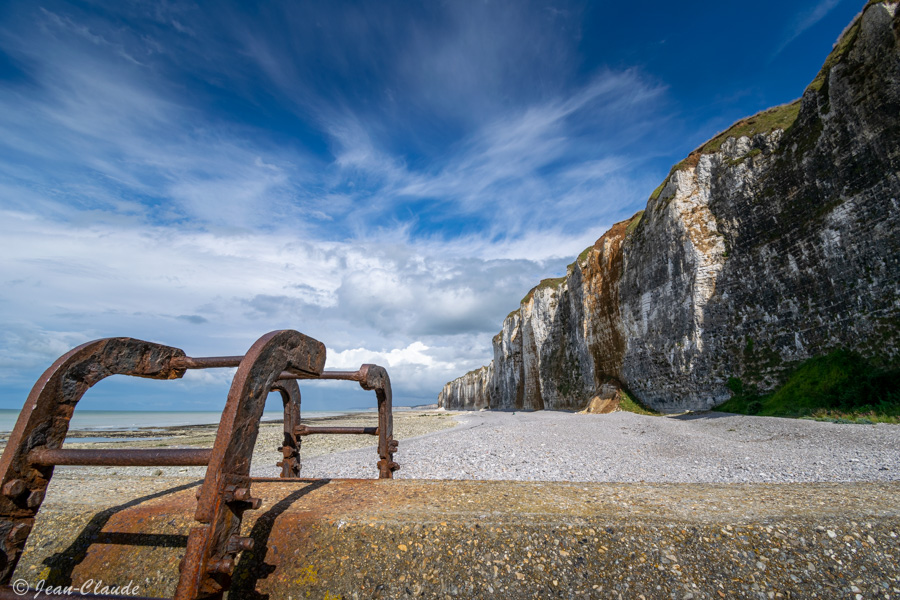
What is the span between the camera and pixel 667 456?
377 inches

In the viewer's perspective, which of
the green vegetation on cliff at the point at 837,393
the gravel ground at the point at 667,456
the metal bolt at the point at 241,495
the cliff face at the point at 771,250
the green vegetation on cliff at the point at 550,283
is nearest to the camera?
the metal bolt at the point at 241,495

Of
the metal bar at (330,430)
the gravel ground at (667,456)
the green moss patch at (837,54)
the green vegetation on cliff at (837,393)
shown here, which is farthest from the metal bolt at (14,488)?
the green moss patch at (837,54)

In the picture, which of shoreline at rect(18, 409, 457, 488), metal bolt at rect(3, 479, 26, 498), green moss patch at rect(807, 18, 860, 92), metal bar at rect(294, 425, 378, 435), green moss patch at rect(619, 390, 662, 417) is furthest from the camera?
green moss patch at rect(619, 390, 662, 417)

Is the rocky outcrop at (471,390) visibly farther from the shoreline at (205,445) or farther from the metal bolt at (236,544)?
the metal bolt at (236,544)

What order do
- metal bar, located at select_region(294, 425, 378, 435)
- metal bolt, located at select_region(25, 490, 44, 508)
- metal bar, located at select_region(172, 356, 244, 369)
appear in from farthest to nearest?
metal bar, located at select_region(294, 425, 378, 435)
metal bar, located at select_region(172, 356, 244, 369)
metal bolt, located at select_region(25, 490, 44, 508)

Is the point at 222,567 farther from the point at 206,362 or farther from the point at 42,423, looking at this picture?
the point at 206,362

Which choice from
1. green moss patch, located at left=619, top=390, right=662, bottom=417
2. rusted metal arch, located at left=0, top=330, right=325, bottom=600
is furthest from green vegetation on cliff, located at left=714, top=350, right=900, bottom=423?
rusted metal arch, located at left=0, top=330, right=325, bottom=600

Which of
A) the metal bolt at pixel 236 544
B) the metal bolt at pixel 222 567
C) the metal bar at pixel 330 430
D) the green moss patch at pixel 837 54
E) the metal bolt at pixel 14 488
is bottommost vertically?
the metal bolt at pixel 222 567

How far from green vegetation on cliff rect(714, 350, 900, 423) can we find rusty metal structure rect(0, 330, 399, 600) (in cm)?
1527

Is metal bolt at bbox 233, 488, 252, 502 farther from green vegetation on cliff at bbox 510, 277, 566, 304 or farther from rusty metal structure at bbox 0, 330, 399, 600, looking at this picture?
green vegetation on cliff at bbox 510, 277, 566, 304

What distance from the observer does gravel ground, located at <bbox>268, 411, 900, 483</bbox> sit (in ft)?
24.0

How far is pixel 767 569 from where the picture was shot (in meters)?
1.96

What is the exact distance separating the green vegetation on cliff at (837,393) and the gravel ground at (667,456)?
1.51 meters

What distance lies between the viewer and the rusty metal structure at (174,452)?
158 cm
